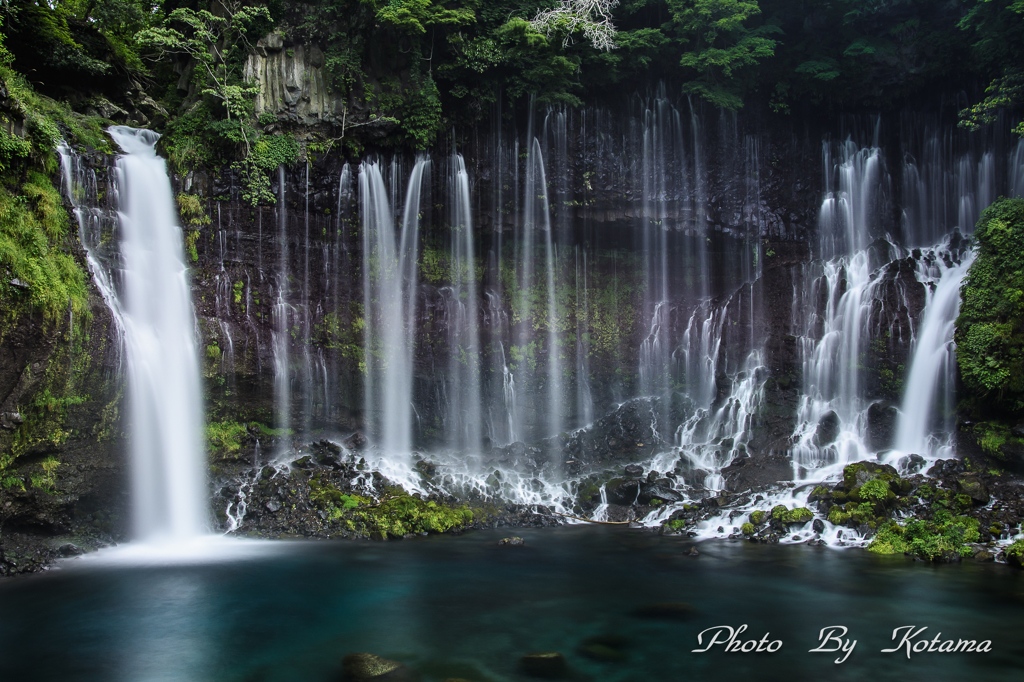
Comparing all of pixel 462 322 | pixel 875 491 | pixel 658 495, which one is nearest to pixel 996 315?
pixel 875 491

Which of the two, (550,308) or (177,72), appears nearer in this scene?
(177,72)

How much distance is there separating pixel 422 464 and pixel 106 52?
49.0 ft

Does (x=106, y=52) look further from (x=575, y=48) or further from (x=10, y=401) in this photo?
(x=575, y=48)

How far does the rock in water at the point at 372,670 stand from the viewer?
7.50 metres

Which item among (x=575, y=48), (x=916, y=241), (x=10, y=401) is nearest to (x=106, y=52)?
(x=10, y=401)

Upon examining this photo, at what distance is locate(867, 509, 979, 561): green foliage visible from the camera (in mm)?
12055

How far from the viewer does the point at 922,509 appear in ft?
44.9

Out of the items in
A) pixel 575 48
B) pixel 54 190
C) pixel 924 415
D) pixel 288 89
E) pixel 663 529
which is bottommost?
pixel 663 529

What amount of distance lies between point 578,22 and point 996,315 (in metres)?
13.8

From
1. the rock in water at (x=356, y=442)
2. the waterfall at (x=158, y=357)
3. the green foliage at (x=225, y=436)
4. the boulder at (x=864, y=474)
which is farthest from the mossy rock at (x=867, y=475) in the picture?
the green foliage at (x=225, y=436)

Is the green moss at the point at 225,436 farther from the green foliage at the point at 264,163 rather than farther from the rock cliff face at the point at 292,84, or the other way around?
the rock cliff face at the point at 292,84

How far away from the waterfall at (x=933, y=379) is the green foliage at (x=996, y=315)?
57 centimetres

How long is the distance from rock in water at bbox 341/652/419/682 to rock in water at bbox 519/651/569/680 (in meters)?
1.35

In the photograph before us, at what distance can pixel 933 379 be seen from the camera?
17344 mm
